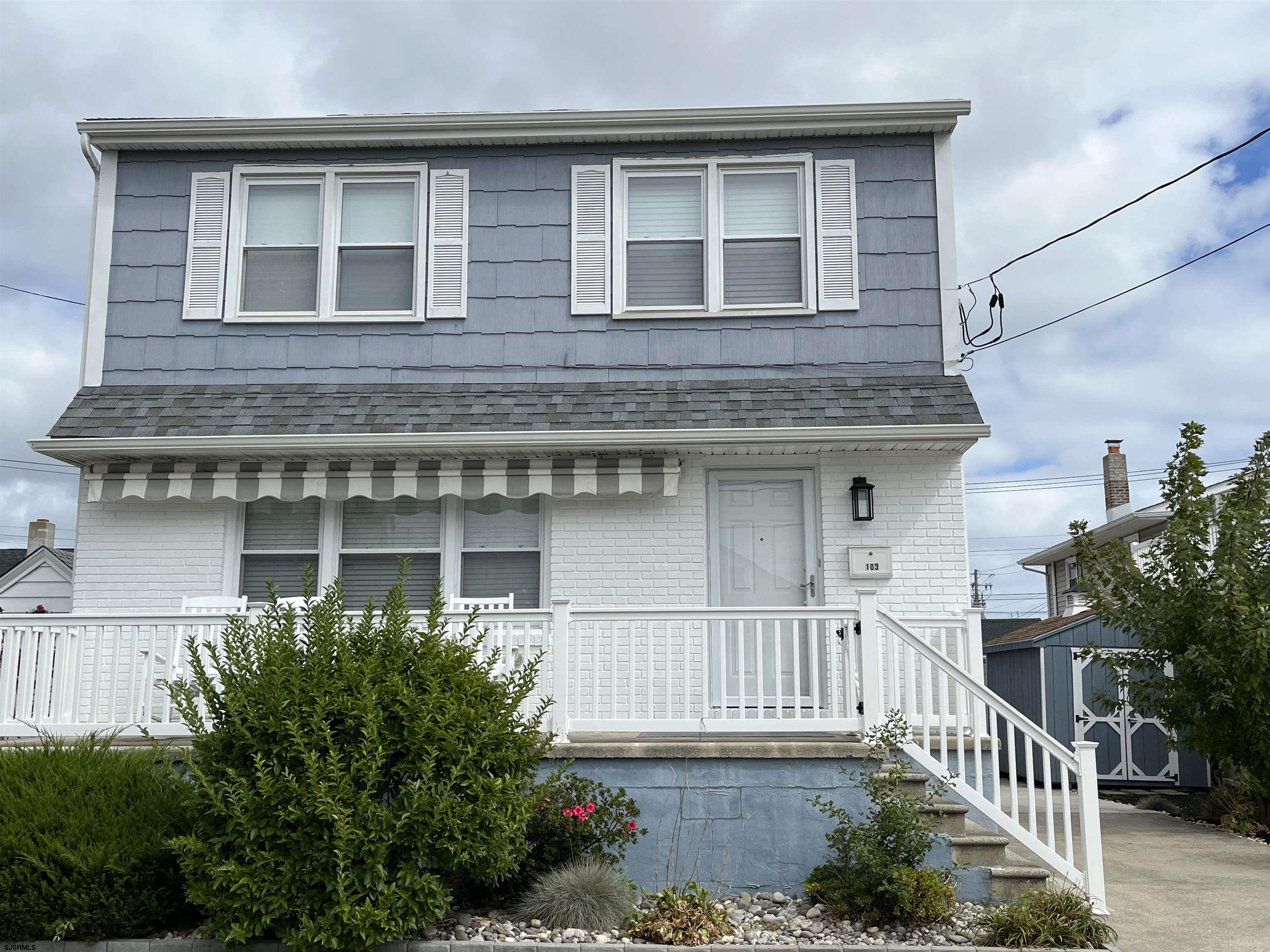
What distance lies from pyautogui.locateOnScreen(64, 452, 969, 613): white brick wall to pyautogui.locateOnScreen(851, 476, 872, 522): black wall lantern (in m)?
0.08

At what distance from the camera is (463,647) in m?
5.96

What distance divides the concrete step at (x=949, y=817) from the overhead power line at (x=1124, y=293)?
4.24 m

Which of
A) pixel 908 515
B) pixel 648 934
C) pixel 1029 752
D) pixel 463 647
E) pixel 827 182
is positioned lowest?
pixel 648 934

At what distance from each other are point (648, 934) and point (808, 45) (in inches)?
355

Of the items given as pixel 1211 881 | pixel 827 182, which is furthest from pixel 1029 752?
pixel 827 182

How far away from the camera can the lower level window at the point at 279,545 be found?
9.32 meters

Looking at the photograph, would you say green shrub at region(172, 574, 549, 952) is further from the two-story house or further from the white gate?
the white gate

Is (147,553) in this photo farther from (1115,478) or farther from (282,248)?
(1115,478)

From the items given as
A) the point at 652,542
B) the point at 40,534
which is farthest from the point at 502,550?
the point at 40,534

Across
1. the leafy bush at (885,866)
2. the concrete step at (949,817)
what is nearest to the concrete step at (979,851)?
the concrete step at (949,817)

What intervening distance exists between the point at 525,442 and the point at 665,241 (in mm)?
2414

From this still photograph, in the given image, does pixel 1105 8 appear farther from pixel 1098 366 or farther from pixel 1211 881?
pixel 1098 366

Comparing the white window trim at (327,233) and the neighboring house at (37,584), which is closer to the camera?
the white window trim at (327,233)

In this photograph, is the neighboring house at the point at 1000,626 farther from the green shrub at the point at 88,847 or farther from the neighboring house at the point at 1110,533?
the green shrub at the point at 88,847
